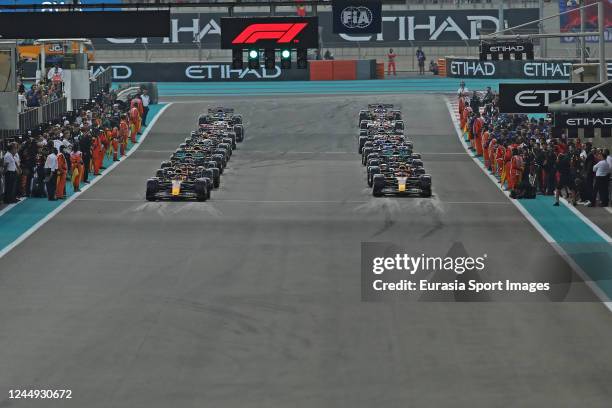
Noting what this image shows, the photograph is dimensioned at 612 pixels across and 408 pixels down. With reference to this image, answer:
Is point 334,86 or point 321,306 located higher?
point 334,86

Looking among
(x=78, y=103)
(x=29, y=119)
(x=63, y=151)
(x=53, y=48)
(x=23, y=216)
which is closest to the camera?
(x=23, y=216)

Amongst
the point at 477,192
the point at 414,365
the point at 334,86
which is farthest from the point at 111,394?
the point at 334,86

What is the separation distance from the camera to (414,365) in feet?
57.0

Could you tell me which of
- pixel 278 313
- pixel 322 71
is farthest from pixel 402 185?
pixel 322 71

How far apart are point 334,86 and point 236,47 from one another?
38.8m

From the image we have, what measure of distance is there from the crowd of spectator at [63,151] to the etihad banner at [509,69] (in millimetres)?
27918

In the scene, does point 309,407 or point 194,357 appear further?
point 194,357

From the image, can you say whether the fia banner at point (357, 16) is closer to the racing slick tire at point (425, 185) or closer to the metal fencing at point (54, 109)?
the racing slick tire at point (425, 185)

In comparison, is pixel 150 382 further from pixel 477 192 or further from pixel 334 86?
pixel 334 86

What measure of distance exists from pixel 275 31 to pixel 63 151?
723cm

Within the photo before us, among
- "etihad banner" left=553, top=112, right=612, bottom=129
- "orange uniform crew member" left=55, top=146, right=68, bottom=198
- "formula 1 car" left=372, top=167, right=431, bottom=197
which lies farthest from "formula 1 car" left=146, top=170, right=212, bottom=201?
"etihad banner" left=553, top=112, right=612, bottom=129

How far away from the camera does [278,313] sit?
20.6 meters

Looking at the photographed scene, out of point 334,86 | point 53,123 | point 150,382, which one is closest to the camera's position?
point 150,382

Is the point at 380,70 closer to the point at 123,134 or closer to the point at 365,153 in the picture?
the point at 123,134
